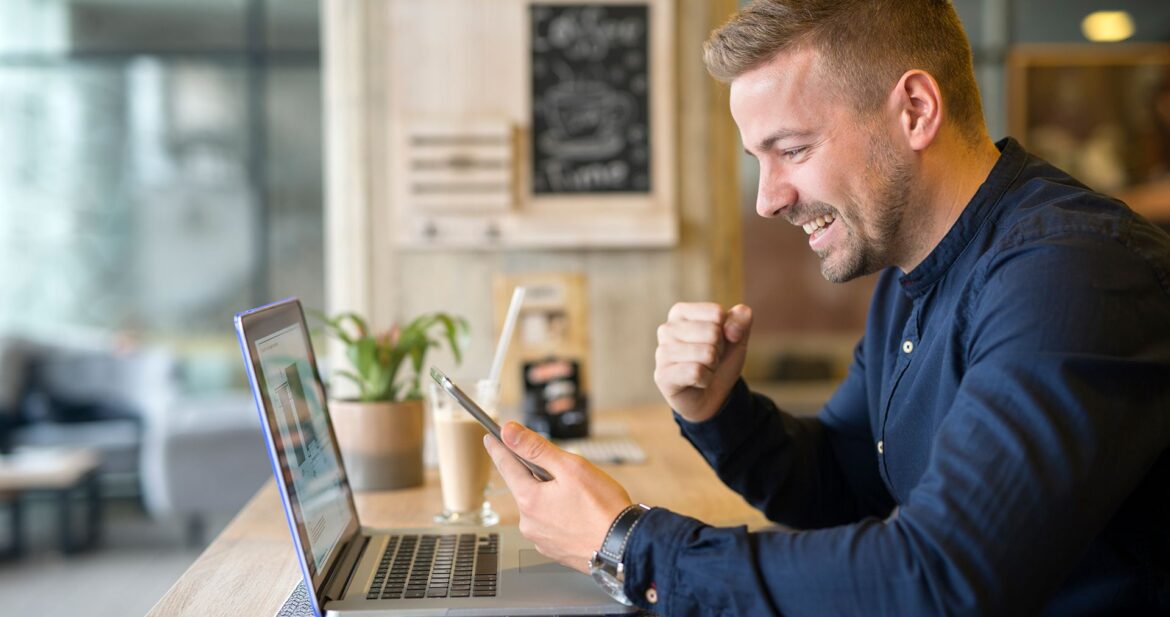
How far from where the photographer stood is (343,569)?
1.15 metres

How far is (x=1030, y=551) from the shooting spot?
834mm

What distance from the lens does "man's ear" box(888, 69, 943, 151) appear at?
1.17 metres

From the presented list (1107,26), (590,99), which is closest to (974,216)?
(590,99)

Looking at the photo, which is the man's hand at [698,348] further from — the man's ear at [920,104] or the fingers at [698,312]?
the man's ear at [920,104]

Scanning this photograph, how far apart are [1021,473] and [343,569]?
26.6 inches

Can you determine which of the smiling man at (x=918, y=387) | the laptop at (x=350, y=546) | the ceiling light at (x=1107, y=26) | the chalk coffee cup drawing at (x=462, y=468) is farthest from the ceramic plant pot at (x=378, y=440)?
the ceiling light at (x=1107, y=26)

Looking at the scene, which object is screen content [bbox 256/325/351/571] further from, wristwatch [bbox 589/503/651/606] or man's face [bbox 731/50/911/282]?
man's face [bbox 731/50/911/282]

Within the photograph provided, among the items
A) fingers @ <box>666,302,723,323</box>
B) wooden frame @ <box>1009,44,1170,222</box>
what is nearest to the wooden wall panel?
fingers @ <box>666,302,723,323</box>

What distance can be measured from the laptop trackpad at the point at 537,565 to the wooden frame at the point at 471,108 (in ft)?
5.18

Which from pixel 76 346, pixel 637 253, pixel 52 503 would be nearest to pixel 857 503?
pixel 637 253

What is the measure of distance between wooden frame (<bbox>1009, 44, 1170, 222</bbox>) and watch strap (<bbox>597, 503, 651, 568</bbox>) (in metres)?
4.87

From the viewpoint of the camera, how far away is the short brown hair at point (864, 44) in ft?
3.86

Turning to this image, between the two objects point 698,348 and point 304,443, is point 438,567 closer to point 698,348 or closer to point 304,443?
point 304,443

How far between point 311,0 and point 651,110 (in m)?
4.09
